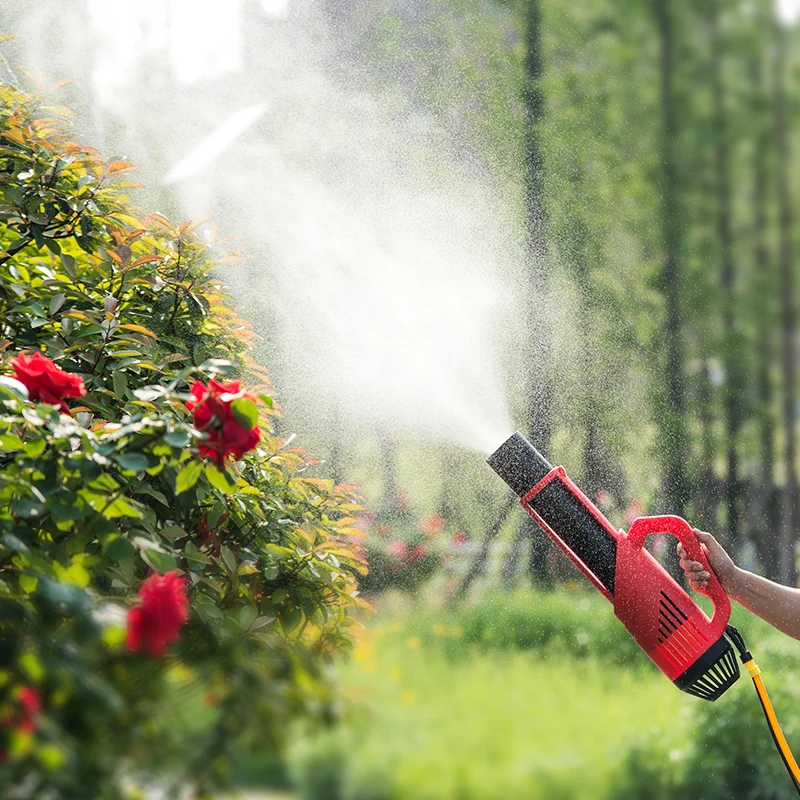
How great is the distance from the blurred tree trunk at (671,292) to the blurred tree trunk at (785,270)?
0.45 meters

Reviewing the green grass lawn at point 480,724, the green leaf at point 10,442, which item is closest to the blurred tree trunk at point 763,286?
the green grass lawn at point 480,724

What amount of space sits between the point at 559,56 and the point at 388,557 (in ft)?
7.77

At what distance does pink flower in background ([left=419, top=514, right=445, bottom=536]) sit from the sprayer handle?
2.33 metres

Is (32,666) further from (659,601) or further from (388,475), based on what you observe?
(388,475)

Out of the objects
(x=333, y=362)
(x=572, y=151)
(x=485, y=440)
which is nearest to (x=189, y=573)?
(x=485, y=440)

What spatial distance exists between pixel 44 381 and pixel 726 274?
12.1 feet

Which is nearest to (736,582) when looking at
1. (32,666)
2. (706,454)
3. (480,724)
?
(32,666)

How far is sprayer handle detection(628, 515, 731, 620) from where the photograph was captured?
1.58 m

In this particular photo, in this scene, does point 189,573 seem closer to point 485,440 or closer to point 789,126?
point 485,440

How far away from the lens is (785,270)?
4227mm

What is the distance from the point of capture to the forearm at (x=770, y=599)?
160 cm

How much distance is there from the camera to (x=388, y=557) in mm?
3857

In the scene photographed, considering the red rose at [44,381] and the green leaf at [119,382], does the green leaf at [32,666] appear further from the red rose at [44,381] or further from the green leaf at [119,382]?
the green leaf at [119,382]

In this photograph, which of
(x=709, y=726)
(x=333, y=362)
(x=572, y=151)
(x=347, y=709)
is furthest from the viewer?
(x=572, y=151)
